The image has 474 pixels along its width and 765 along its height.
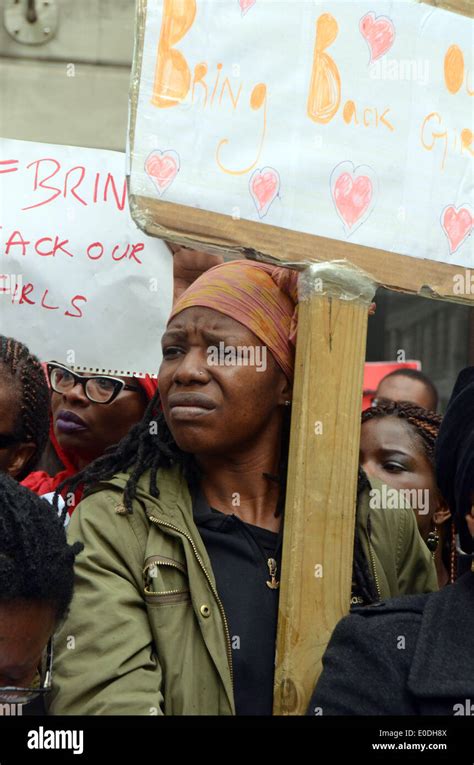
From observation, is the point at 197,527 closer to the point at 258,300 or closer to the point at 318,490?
the point at 318,490

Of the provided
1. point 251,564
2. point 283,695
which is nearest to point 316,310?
point 251,564

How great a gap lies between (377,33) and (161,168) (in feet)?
1.87

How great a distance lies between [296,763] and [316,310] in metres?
0.83

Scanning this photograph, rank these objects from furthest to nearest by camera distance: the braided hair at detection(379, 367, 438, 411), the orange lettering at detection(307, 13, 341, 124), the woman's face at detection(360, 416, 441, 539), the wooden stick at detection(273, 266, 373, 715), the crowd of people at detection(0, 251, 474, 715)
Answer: the braided hair at detection(379, 367, 438, 411), the woman's face at detection(360, 416, 441, 539), the orange lettering at detection(307, 13, 341, 124), the wooden stick at detection(273, 266, 373, 715), the crowd of people at detection(0, 251, 474, 715)

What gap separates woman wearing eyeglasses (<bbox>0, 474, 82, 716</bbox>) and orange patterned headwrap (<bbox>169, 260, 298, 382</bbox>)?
1.91 ft

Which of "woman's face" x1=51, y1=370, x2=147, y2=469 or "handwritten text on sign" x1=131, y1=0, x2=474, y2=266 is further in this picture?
"woman's face" x1=51, y1=370, x2=147, y2=469

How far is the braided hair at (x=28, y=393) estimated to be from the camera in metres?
2.57

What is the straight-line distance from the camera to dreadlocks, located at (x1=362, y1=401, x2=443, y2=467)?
312 cm

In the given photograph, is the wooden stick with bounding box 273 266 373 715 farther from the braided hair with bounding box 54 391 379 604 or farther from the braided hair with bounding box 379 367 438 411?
the braided hair with bounding box 379 367 438 411

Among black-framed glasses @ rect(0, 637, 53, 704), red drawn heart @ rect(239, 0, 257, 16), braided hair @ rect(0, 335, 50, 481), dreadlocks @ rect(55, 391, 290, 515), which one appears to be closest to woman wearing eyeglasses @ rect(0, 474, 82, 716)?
black-framed glasses @ rect(0, 637, 53, 704)

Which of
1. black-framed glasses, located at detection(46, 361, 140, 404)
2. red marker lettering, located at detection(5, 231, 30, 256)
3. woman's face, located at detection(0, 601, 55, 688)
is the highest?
red marker lettering, located at detection(5, 231, 30, 256)

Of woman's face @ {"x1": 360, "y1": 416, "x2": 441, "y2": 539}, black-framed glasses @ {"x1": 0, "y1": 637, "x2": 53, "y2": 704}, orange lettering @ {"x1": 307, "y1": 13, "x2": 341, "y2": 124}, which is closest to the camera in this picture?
black-framed glasses @ {"x1": 0, "y1": 637, "x2": 53, "y2": 704}

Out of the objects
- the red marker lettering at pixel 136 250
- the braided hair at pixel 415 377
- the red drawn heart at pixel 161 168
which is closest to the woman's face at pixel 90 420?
the red marker lettering at pixel 136 250

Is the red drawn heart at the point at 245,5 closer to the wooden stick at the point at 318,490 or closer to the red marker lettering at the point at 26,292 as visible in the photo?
the wooden stick at the point at 318,490
